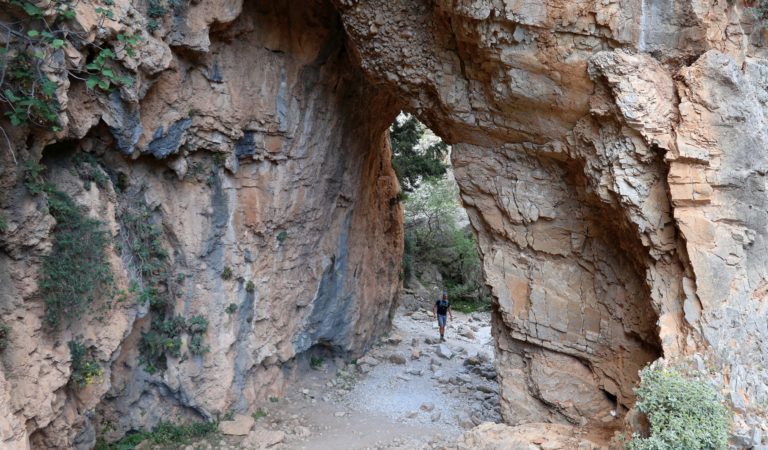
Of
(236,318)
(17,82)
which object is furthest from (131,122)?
(236,318)

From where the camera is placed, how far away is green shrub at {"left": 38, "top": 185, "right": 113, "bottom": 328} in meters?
6.16

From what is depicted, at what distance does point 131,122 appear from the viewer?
7.34 m

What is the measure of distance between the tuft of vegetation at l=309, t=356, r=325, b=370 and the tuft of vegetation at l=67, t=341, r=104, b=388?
5.52 meters

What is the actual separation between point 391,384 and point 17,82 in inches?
346

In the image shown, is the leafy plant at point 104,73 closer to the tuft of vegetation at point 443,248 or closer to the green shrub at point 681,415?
the green shrub at point 681,415

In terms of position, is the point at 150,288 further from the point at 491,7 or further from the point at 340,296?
the point at 491,7

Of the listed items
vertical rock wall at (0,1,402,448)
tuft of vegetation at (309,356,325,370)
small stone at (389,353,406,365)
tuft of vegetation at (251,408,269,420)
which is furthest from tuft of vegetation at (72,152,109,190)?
small stone at (389,353,406,365)

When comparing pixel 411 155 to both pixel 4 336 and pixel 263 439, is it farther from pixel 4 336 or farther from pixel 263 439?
pixel 4 336

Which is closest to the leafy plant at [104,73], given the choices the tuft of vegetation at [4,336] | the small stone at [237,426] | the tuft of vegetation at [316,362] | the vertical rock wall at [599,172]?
the tuft of vegetation at [4,336]

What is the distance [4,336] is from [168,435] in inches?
143

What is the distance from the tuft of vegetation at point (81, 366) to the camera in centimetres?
657

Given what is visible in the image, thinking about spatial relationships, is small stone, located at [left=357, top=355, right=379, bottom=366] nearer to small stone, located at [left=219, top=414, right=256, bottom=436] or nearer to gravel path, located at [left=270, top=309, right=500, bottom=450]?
gravel path, located at [left=270, top=309, right=500, bottom=450]

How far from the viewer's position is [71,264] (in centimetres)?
645

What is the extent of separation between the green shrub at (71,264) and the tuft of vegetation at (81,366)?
40cm
